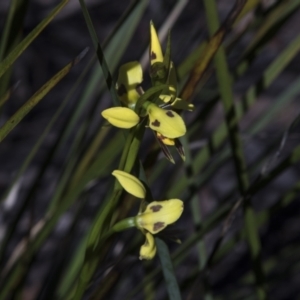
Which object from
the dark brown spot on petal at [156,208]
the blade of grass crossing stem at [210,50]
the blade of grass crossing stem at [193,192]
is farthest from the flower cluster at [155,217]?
the blade of grass crossing stem at [193,192]

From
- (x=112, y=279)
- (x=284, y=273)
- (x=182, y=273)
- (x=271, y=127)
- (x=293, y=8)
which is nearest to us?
(x=112, y=279)

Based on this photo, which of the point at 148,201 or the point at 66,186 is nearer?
the point at 148,201

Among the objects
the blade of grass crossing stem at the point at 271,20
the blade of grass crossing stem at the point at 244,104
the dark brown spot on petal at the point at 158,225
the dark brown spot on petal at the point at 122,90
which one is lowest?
the blade of grass crossing stem at the point at 244,104

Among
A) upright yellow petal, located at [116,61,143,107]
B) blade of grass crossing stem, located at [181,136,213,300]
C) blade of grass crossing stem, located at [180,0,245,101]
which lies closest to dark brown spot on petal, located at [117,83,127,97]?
upright yellow petal, located at [116,61,143,107]

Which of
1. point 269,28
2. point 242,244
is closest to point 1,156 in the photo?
point 242,244

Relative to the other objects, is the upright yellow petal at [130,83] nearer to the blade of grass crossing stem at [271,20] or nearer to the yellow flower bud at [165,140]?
the yellow flower bud at [165,140]

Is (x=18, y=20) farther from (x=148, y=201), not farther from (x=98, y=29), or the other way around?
(x=98, y=29)

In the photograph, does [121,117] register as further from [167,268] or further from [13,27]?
[13,27]

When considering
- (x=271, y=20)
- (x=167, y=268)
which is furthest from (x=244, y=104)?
(x=167, y=268)
